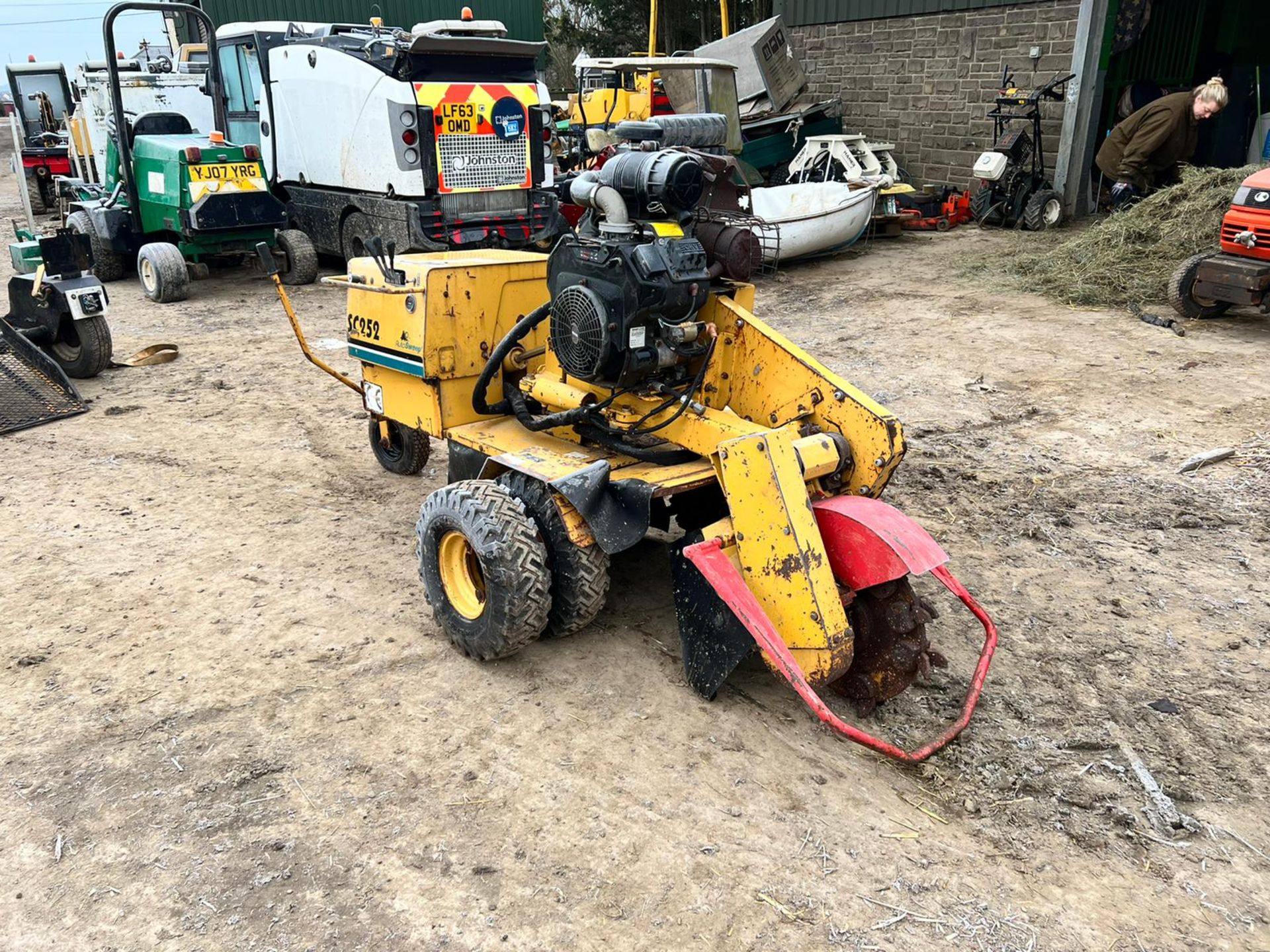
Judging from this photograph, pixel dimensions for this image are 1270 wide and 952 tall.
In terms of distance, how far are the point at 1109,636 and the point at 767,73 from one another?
12.7 m

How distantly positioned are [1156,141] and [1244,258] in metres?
3.23

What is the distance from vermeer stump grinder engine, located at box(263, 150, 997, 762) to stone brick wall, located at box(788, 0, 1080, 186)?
421 inches

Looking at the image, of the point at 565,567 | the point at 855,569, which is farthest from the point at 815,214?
the point at 855,569

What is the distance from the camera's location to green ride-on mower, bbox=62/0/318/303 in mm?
9703

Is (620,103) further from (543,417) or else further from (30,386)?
(543,417)

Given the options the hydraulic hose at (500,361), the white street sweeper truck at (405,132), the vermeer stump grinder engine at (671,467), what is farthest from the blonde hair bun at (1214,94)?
the hydraulic hose at (500,361)

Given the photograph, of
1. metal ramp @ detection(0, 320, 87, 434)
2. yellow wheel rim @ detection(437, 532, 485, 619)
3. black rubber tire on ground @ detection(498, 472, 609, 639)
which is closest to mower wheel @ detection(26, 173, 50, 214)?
metal ramp @ detection(0, 320, 87, 434)

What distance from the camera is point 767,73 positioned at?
14602 millimetres

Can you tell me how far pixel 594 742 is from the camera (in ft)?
10.6

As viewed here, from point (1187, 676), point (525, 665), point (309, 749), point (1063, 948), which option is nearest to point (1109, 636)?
point (1187, 676)

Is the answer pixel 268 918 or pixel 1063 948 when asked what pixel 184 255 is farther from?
pixel 1063 948

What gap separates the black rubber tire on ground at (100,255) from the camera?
35.6 ft

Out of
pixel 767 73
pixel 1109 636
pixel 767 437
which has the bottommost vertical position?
pixel 1109 636

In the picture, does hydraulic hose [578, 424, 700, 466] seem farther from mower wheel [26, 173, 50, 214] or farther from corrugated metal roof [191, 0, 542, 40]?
corrugated metal roof [191, 0, 542, 40]
